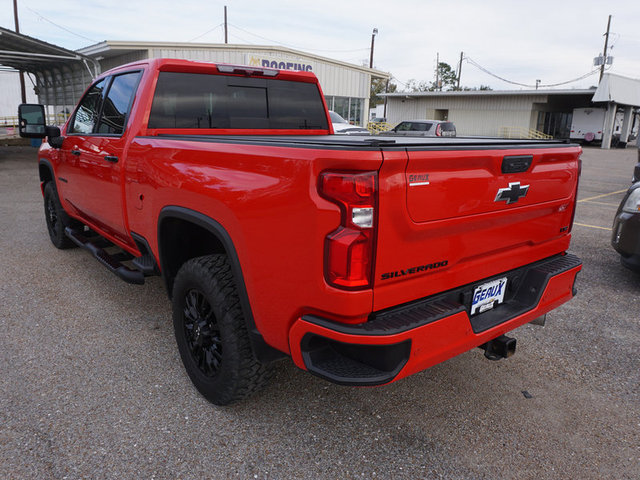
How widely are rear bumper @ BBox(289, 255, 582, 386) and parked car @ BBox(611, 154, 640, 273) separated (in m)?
3.04

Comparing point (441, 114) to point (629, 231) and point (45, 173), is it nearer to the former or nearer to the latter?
point (629, 231)

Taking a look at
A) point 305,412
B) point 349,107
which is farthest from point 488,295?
point 349,107

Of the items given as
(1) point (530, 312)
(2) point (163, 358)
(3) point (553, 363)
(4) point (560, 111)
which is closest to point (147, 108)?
(2) point (163, 358)

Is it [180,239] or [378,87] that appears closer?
[180,239]

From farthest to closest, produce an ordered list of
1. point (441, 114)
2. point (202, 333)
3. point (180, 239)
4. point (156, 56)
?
point (441, 114)
point (156, 56)
point (180, 239)
point (202, 333)

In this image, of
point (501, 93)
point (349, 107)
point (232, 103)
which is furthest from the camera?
point (501, 93)

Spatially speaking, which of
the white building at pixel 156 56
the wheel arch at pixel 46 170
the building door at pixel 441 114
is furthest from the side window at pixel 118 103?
the building door at pixel 441 114

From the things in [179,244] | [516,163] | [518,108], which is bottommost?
[179,244]

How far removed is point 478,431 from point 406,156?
1623mm

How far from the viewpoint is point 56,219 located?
578 cm

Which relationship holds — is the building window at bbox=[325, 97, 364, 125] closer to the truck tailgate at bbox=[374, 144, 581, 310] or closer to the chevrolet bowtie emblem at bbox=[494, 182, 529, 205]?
the truck tailgate at bbox=[374, 144, 581, 310]

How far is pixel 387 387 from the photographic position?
3047 millimetres

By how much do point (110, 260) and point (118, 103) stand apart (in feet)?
4.08

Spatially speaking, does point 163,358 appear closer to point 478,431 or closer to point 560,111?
point 478,431
